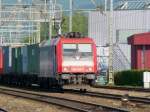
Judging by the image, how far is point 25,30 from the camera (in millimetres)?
68000

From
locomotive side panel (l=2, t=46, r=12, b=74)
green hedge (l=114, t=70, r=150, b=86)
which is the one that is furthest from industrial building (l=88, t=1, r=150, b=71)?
green hedge (l=114, t=70, r=150, b=86)

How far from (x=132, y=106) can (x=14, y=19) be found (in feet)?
137

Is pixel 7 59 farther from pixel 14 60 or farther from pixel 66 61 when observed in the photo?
pixel 66 61

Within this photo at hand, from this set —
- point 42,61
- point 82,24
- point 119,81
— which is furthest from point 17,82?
point 82,24

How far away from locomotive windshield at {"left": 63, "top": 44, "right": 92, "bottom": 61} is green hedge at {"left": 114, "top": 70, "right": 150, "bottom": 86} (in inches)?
386

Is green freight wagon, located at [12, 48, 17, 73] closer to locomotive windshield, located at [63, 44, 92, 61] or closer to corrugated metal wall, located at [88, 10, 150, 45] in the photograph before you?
locomotive windshield, located at [63, 44, 92, 61]

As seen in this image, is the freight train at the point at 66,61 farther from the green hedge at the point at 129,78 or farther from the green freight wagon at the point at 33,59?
the green hedge at the point at 129,78

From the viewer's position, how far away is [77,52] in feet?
110

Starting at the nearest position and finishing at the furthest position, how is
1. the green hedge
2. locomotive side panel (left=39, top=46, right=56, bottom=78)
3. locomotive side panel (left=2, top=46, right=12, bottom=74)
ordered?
locomotive side panel (left=39, top=46, right=56, bottom=78), the green hedge, locomotive side panel (left=2, top=46, right=12, bottom=74)

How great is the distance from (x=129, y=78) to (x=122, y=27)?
2445 cm

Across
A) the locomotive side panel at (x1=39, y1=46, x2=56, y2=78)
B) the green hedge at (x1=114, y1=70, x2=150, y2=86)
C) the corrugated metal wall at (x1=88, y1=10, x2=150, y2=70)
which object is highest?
the corrugated metal wall at (x1=88, y1=10, x2=150, y2=70)

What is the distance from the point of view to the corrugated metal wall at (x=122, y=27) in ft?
215

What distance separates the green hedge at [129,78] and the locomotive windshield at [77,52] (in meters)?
9.82

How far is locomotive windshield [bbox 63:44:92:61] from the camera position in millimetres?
33312
